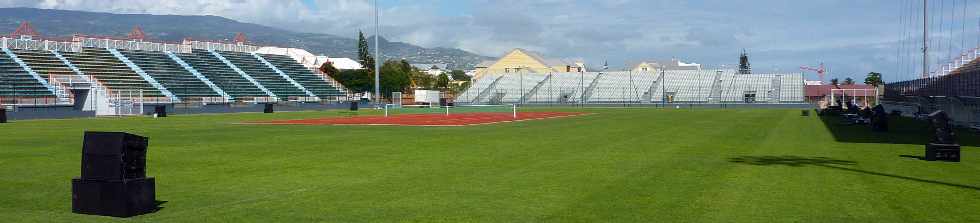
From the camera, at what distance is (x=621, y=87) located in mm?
98812

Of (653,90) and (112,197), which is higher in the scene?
(653,90)

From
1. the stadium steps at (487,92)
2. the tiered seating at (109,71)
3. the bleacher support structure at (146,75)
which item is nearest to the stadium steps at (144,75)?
the bleacher support structure at (146,75)

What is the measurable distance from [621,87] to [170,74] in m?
52.2

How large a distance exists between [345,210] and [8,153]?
11.4m

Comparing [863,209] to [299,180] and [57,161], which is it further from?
[57,161]

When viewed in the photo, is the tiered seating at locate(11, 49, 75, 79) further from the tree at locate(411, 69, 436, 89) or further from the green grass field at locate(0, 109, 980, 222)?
the tree at locate(411, 69, 436, 89)

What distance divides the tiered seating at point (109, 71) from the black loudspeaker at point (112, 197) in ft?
186

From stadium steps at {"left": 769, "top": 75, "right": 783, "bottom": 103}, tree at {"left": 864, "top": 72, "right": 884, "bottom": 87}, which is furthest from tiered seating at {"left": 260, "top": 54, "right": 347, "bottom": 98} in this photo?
tree at {"left": 864, "top": 72, "right": 884, "bottom": 87}

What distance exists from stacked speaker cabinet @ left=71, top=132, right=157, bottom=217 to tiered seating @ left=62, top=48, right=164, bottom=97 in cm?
5666

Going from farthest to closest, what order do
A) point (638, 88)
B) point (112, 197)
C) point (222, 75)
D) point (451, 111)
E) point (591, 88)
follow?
point (591, 88) → point (638, 88) → point (222, 75) → point (451, 111) → point (112, 197)

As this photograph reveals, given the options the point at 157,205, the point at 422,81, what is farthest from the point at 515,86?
the point at 157,205

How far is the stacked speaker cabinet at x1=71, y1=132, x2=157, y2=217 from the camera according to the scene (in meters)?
7.48

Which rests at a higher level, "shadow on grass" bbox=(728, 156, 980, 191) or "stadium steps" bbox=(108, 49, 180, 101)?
"stadium steps" bbox=(108, 49, 180, 101)

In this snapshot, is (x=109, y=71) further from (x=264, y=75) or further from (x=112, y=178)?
(x=112, y=178)
